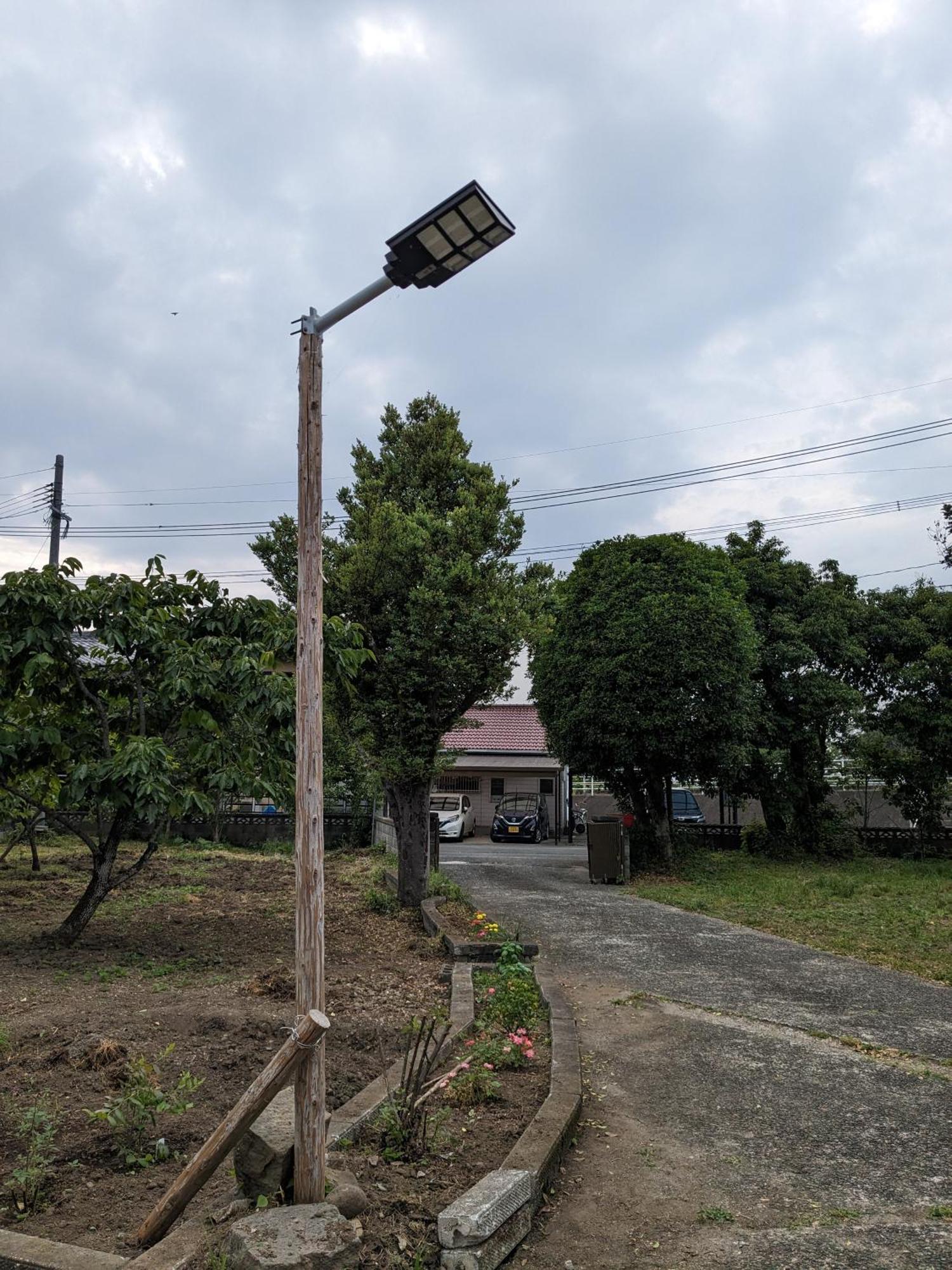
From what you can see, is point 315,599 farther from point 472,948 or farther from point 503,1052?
point 472,948

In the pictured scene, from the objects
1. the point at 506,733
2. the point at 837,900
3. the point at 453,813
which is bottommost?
the point at 837,900

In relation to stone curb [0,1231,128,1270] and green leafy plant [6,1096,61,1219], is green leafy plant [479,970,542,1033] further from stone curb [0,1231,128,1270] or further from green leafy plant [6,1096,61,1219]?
stone curb [0,1231,128,1270]

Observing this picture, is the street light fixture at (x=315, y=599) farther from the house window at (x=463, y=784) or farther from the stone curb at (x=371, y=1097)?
the house window at (x=463, y=784)

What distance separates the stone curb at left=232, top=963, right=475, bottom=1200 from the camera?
3.30 metres

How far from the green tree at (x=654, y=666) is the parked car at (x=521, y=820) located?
8680 mm

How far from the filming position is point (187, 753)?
327 inches

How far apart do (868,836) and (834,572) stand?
20.0 feet

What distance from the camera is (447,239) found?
11.7 ft

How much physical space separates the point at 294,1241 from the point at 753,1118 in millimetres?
2770

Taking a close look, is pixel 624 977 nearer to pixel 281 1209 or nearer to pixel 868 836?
pixel 281 1209

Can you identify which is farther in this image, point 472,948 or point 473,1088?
point 472,948

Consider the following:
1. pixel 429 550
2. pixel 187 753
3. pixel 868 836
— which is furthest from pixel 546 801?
pixel 187 753

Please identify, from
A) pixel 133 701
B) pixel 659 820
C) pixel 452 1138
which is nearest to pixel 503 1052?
→ pixel 452 1138

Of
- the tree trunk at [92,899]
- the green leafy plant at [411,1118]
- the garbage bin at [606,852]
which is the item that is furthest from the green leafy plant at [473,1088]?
the garbage bin at [606,852]
